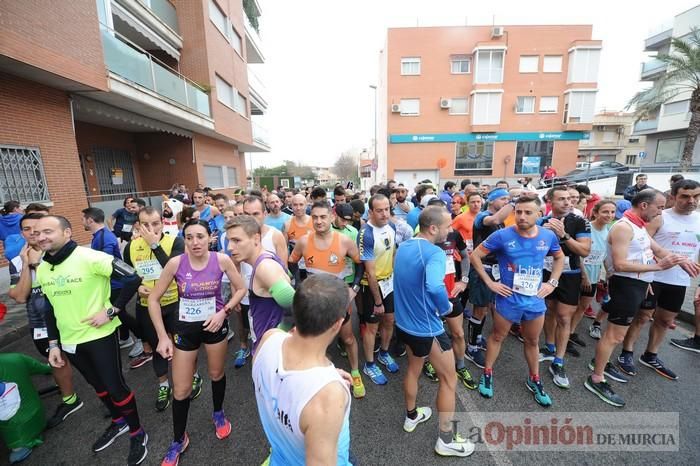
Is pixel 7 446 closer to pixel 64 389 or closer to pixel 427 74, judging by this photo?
pixel 64 389

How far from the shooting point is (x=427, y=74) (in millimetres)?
24125

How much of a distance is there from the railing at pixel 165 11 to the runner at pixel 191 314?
485 inches

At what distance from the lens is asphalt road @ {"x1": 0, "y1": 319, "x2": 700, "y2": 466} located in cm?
242

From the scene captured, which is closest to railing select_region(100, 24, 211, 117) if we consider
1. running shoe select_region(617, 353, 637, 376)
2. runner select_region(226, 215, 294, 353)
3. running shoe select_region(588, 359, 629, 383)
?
runner select_region(226, 215, 294, 353)

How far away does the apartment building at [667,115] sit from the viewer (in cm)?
2272

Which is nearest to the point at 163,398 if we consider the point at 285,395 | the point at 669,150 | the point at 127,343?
the point at 127,343

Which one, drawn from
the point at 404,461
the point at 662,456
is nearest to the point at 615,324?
the point at 662,456

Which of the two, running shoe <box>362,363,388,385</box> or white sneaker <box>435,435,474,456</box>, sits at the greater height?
white sneaker <box>435,435,474,456</box>

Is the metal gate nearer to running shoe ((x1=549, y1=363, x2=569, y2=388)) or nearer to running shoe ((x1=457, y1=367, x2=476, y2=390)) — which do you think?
running shoe ((x1=457, y1=367, x2=476, y2=390))

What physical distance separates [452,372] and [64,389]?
386 cm

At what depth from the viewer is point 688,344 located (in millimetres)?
3930

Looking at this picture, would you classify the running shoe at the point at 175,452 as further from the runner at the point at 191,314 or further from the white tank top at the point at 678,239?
the white tank top at the point at 678,239

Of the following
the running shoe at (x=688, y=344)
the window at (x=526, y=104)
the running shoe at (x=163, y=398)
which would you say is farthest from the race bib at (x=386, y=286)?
the window at (x=526, y=104)

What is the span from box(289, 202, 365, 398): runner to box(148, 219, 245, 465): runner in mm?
940
